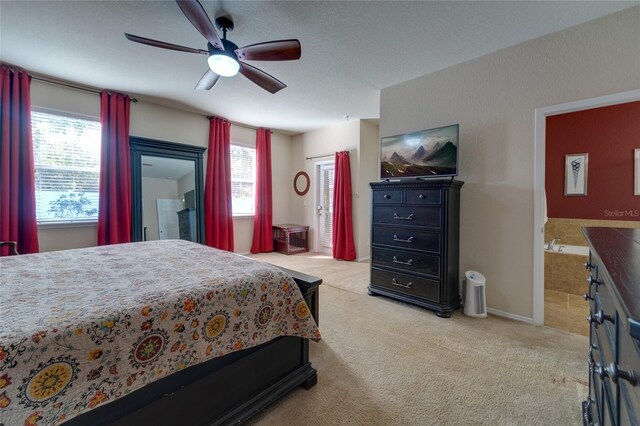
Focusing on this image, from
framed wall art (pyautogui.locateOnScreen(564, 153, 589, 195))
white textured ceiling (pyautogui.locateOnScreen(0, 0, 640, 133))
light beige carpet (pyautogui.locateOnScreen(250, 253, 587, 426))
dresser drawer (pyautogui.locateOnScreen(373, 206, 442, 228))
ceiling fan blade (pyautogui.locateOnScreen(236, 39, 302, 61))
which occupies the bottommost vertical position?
light beige carpet (pyautogui.locateOnScreen(250, 253, 587, 426))

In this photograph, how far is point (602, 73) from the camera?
7.20ft

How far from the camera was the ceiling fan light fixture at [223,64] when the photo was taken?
2.21m

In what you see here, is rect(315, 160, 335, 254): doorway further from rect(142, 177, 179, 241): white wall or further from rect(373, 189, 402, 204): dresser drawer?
rect(142, 177, 179, 241): white wall

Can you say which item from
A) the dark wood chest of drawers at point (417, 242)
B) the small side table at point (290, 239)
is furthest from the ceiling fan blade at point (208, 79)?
the small side table at point (290, 239)

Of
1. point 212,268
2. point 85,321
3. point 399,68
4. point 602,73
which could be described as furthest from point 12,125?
point 602,73

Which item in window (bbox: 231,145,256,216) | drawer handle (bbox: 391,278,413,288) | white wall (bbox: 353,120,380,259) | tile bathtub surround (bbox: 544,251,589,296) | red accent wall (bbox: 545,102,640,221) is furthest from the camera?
window (bbox: 231,145,256,216)

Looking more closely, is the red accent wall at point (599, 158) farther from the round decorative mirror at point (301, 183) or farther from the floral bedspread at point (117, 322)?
the floral bedspread at point (117, 322)

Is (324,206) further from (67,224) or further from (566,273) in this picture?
(67,224)

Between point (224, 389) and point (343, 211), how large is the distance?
4046 mm

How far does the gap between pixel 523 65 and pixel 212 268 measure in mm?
3262

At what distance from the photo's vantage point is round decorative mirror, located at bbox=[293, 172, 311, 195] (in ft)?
19.8

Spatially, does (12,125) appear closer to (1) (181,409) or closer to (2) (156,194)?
(2) (156,194)

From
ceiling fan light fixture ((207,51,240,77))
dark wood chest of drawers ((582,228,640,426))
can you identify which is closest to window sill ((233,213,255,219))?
ceiling fan light fixture ((207,51,240,77))

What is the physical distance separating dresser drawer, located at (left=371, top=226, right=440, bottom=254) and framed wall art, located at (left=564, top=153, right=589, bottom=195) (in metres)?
2.81
